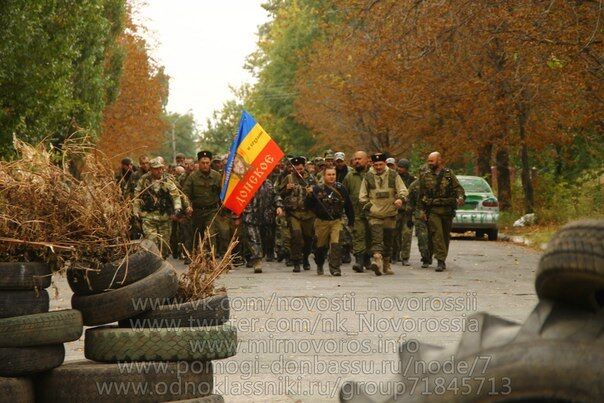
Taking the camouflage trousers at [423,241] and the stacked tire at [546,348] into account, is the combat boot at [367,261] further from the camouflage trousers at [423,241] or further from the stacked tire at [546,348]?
the stacked tire at [546,348]

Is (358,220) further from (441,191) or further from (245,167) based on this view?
(245,167)

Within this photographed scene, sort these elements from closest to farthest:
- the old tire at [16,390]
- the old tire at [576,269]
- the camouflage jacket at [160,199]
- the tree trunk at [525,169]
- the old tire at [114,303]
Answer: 1. the old tire at [576,269]
2. the old tire at [16,390]
3. the old tire at [114,303]
4. the camouflage jacket at [160,199]
5. the tree trunk at [525,169]

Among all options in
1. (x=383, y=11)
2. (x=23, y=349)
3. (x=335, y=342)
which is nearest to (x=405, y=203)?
(x=383, y=11)

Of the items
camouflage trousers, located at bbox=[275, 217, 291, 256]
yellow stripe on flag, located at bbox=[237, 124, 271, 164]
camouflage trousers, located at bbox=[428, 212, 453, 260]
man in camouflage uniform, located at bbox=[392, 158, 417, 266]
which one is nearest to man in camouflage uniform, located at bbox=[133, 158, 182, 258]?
yellow stripe on flag, located at bbox=[237, 124, 271, 164]

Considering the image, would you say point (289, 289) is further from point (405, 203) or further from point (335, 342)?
point (335, 342)

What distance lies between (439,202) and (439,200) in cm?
4

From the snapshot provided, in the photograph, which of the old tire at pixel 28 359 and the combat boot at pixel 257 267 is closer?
the old tire at pixel 28 359

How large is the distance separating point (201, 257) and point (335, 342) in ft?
9.91

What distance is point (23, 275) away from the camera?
706 cm

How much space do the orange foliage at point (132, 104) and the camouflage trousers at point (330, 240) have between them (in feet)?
133

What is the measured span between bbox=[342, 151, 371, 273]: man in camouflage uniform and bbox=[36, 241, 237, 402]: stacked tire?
1352 cm

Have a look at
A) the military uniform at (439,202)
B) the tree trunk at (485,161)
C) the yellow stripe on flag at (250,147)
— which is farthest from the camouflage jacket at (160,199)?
the tree trunk at (485,161)

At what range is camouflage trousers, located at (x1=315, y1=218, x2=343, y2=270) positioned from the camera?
A: 20125 millimetres

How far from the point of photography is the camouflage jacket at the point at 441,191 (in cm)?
2108
